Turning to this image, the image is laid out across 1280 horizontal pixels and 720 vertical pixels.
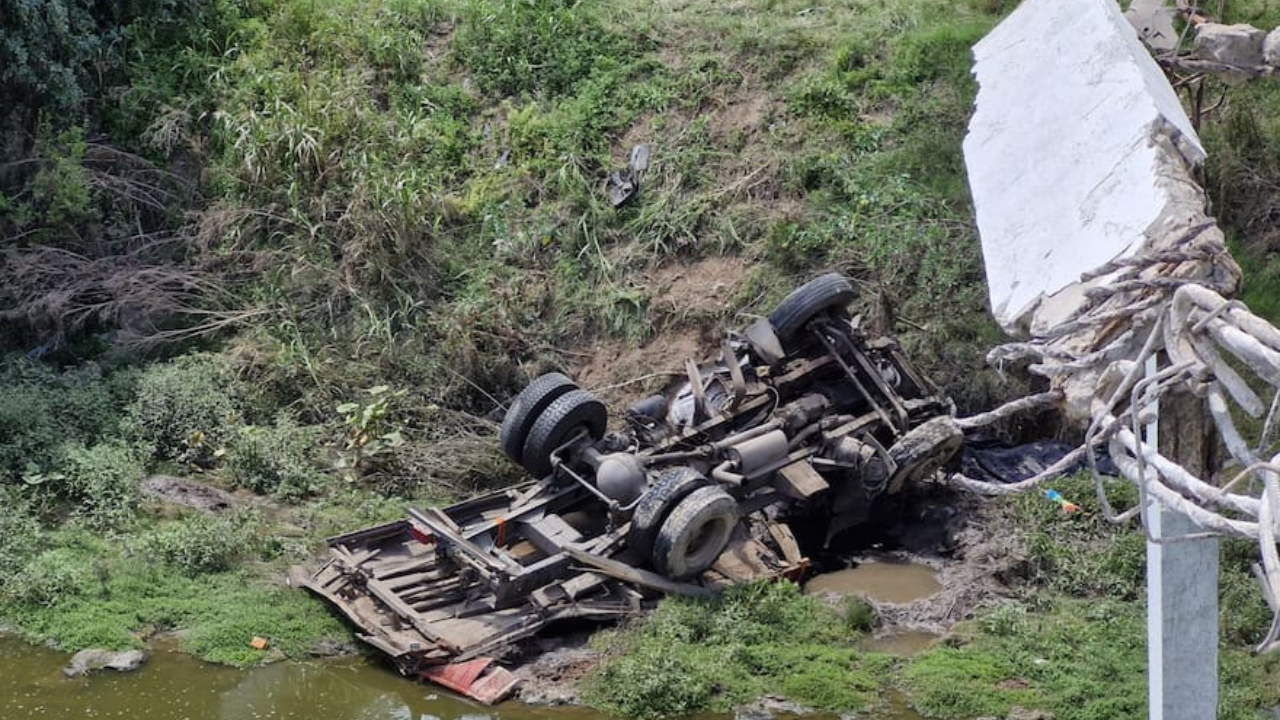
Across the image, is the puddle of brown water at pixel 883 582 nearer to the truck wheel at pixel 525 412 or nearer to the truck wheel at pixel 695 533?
the truck wheel at pixel 695 533

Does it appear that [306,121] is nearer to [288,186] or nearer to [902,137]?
[288,186]

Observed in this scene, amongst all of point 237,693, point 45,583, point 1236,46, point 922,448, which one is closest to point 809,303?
point 922,448

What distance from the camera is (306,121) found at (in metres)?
14.9

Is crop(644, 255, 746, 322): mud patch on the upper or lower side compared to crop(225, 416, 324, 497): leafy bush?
upper

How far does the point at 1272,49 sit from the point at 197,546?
754cm

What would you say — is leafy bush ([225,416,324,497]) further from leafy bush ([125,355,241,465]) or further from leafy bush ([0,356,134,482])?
leafy bush ([0,356,134,482])

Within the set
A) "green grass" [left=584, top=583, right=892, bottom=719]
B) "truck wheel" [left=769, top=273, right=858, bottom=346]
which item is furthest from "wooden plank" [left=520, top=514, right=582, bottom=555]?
"truck wheel" [left=769, top=273, right=858, bottom=346]

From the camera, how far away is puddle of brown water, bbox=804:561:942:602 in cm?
1069

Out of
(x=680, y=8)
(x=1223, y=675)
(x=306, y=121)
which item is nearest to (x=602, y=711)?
(x=1223, y=675)

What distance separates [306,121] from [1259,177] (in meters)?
8.75

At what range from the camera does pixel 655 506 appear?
1003 centimetres

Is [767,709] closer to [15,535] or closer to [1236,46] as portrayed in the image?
[1236,46]

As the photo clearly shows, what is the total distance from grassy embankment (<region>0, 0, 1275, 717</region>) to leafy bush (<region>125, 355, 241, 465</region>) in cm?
3

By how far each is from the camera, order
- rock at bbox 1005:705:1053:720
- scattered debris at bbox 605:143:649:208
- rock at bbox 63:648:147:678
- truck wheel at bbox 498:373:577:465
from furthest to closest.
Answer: scattered debris at bbox 605:143:649:208, truck wheel at bbox 498:373:577:465, rock at bbox 63:648:147:678, rock at bbox 1005:705:1053:720
